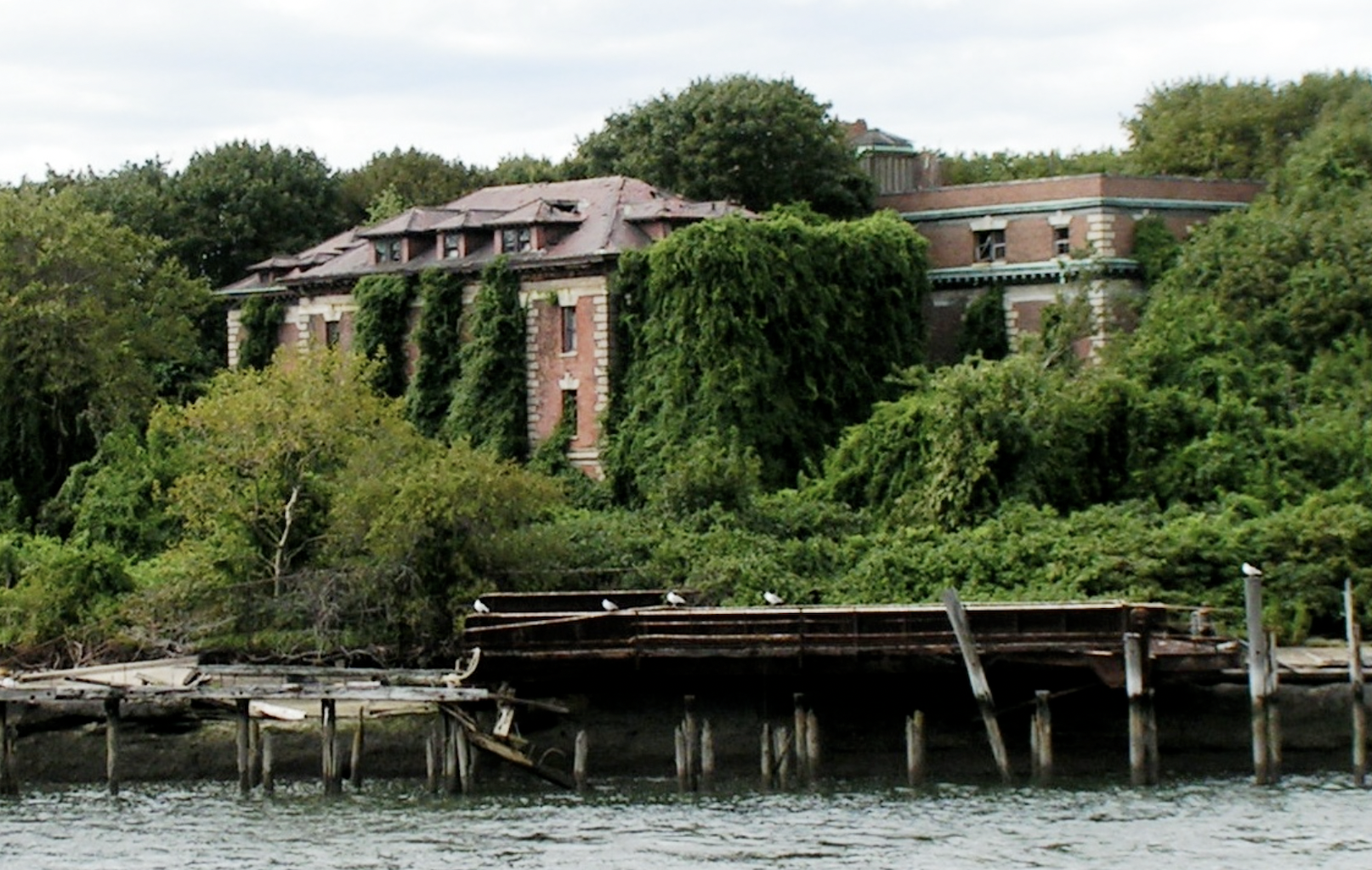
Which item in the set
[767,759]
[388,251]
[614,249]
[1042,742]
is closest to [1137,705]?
[1042,742]

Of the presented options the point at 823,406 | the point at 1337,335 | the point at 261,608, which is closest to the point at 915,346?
the point at 823,406

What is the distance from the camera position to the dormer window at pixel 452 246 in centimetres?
8144

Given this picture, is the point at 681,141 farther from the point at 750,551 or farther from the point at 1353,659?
the point at 1353,659

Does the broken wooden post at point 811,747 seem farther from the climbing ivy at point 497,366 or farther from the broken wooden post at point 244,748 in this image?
the climbing ivy at point 497,366

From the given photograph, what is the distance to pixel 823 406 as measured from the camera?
251 feet

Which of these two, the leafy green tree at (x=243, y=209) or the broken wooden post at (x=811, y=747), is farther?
the leafy green tree at (x=243, y=209)

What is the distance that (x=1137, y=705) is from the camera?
161 ft

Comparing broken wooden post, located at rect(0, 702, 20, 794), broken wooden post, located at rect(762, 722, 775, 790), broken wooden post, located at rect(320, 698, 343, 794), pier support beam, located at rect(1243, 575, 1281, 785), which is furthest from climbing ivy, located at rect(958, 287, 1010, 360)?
broken wooden post, located at rect(0, 702, 20, 794)

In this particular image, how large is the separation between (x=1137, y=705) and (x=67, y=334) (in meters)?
39.8

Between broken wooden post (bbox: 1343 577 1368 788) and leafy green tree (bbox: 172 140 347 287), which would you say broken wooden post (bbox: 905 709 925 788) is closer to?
broken wooden post (bbox: 1343 577 1368 788)

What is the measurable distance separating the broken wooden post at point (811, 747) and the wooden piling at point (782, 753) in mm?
410

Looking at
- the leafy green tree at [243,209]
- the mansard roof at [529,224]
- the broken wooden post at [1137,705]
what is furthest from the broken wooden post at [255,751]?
the leafy green tree at [243,209]

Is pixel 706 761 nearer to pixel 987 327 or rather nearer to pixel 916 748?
pixel 916 748

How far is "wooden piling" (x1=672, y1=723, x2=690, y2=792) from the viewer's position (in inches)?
1992
